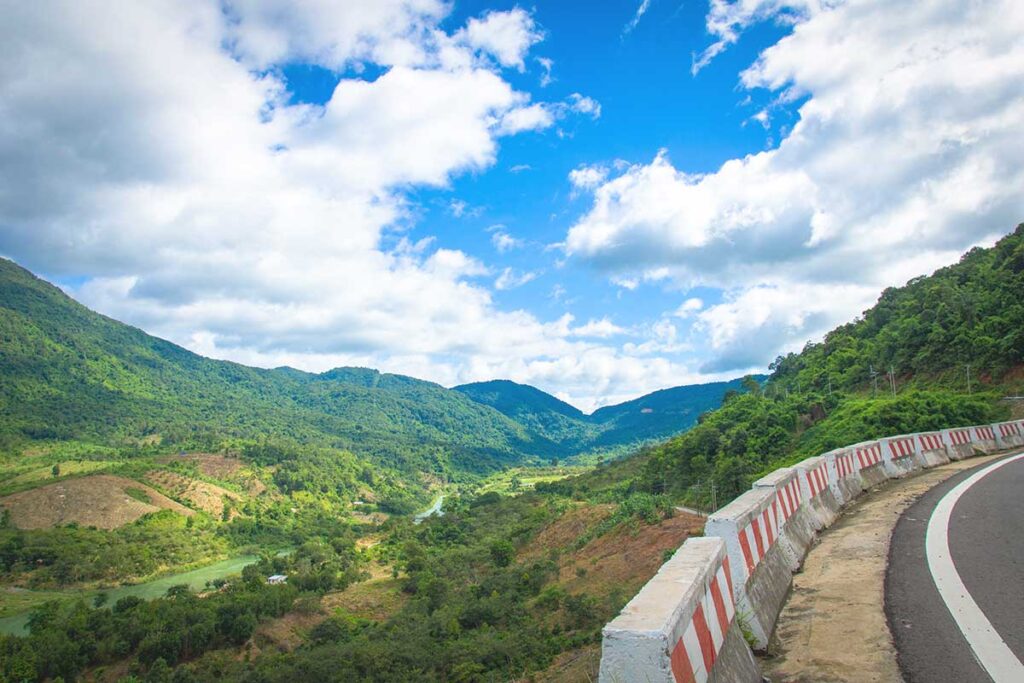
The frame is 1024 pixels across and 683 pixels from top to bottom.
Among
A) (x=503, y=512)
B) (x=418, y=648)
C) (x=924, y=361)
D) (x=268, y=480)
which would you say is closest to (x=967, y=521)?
(x=418, y=648)

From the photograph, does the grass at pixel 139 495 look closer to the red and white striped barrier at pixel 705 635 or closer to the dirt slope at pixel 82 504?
the dirt slope at pixel 82 504

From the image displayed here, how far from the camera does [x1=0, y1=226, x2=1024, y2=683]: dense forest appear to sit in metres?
25.2

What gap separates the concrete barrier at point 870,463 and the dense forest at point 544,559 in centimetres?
642

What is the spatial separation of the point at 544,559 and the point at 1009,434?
87.5 feet

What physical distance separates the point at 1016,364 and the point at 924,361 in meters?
10.8

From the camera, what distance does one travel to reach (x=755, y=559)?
606 cm

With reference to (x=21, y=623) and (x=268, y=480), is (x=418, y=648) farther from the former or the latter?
(x=268, y=480)

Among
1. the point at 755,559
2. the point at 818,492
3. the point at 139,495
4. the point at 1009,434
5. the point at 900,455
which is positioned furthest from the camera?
the point at 139,495

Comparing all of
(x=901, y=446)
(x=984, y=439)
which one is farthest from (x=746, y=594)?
(x=984, y=439)

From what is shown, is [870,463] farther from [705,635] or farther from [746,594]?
[705,635]

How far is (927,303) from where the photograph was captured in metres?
65.7

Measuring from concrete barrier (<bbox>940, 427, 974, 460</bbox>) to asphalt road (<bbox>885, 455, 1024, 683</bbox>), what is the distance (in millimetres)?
9452

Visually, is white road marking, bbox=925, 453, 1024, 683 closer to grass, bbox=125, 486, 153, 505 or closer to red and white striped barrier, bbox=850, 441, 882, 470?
red and white striped barrier, bbox=850, 441, 882, 470

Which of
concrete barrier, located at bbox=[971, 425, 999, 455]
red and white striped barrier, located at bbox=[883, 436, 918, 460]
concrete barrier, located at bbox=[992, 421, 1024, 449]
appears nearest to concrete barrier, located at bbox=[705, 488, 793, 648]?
red and white striped barrier, located at bbox=[883, 436, 918, 460]
